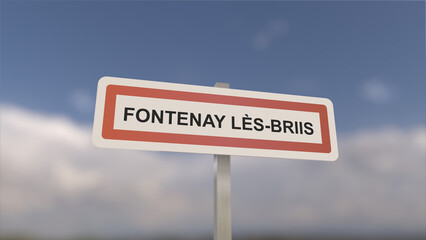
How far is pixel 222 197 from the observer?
1456 mm

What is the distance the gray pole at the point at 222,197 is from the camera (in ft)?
4.63

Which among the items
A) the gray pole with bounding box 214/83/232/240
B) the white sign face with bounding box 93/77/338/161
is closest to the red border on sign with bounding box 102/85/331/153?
the white sign face with bounding box 93/77/338/161

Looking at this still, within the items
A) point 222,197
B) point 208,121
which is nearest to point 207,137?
point 208,121

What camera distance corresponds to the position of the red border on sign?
1.44m

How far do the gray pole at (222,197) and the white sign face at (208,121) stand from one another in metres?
0.07

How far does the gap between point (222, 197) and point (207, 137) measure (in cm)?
32

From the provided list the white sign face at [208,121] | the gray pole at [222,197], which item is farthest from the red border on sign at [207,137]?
the gray pole at [222,197]

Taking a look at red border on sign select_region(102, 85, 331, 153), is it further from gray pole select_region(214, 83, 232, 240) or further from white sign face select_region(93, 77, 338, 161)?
gray pole select_region(214, 83, 232, 240)

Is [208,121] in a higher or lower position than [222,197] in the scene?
higher

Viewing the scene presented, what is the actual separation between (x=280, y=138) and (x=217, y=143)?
0.37 meters

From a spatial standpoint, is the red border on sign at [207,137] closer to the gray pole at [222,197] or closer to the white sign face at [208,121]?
the white sign face at [208,121]

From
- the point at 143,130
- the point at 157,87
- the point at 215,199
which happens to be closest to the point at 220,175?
the point at 215,199

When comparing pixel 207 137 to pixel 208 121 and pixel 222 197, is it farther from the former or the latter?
pixel 222 197

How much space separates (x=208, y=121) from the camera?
1.54 metres
